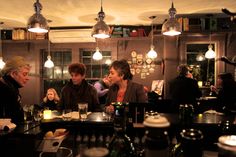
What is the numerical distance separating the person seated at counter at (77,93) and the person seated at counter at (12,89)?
835mm

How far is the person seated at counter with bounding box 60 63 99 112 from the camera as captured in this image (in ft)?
11.0

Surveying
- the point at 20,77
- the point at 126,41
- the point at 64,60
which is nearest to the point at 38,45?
the point at 64,60

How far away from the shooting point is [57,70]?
24.1ft

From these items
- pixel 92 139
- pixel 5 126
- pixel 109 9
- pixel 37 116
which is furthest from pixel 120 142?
pixel 109 9

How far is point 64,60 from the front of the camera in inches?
287

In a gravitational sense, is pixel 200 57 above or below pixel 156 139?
above

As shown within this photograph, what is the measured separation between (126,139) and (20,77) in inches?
73.3

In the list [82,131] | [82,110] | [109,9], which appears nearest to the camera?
[82,131]

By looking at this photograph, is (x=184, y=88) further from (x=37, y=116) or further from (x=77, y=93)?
(x=37, y=116)

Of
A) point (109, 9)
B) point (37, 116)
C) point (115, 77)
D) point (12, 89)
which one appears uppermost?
point (109, 9)

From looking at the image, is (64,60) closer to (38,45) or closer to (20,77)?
(38,45)

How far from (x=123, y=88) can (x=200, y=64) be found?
367 cm

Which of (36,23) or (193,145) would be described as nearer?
(193,145)

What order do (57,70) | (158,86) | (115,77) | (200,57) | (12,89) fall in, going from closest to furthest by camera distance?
(12,89) < (115,77) < (200,57) < (158,86) < (57,70)
